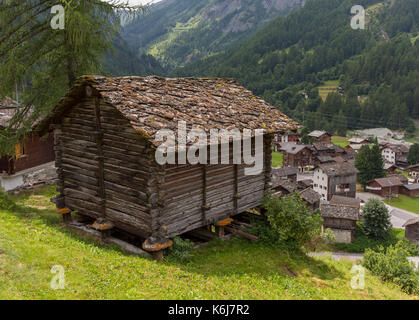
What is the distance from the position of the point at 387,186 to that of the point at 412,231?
21458 millimetres

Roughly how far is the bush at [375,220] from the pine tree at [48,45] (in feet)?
131

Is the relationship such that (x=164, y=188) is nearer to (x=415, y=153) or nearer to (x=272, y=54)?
(x=415, y=153)

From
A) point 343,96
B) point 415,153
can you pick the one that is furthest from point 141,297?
point 343,96

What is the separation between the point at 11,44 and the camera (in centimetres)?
1557

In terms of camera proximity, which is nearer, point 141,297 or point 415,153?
point 141,297

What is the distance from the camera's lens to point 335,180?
207 ft

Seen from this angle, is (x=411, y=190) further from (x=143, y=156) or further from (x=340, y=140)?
(x=143, y=156)

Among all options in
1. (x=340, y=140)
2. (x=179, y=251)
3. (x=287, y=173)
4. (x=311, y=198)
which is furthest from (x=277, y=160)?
(x=179, y=251)

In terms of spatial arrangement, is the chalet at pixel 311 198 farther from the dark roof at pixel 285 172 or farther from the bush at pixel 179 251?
the bush at pixel 179 251

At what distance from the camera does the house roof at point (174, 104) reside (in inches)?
409

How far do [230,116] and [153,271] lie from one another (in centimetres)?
590

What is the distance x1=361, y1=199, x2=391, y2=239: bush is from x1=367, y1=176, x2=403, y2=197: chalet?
22738 mm

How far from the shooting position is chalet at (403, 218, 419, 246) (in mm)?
45125

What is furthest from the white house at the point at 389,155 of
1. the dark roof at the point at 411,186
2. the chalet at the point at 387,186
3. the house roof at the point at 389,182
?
the house roof at the point at 389,182
